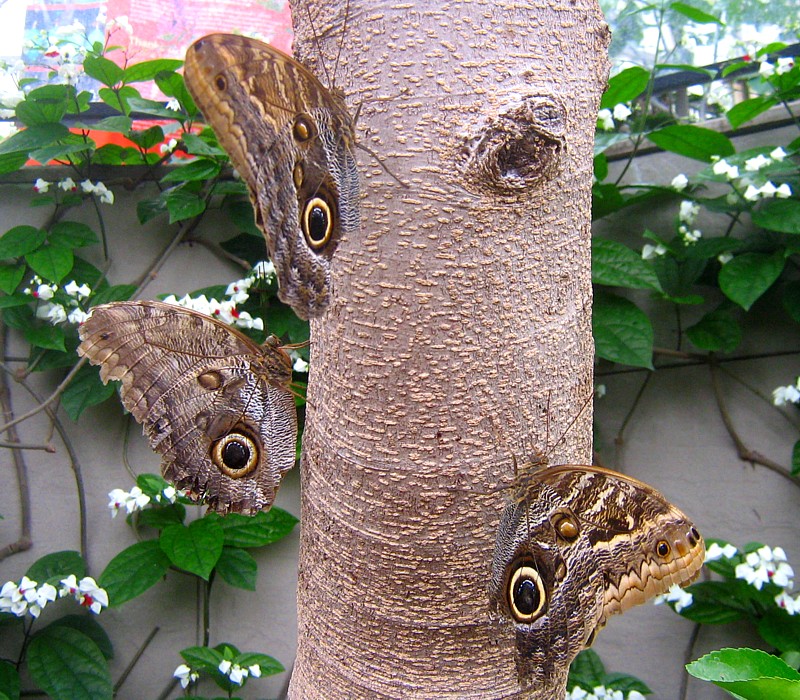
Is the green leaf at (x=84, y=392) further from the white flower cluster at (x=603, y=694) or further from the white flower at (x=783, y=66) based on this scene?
the white flower at (x=783, y=66)

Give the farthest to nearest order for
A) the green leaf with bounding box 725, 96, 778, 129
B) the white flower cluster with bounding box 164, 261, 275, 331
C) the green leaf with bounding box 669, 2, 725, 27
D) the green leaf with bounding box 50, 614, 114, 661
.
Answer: the green leaf with bounding box 50, 614, 114, 661, the green leaf with bounding box 725, 96, 778, 129, the green leaf with bounding box 669, 2, 725, 27, the white flower cluster with bounding box 164, 261, 275, 331

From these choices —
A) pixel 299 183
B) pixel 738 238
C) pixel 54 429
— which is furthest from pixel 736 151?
pixel 54 429

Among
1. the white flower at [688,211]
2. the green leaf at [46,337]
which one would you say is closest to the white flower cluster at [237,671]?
the green leaf at [46,337]

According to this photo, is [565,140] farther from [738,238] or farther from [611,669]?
[611,669]

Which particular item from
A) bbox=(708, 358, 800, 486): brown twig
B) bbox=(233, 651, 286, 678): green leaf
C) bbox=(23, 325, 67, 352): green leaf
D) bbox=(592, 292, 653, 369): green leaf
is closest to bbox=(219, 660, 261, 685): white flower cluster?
bbox=(233, 651, 286, 678): green leaf

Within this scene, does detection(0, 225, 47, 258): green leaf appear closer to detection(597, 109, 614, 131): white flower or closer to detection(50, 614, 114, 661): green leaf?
detection(50, 614, 114, 661): green leaf

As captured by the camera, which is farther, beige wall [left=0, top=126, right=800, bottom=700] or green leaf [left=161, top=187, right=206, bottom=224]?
beige wall [left=0, top=126, right=800, bottom=700]
